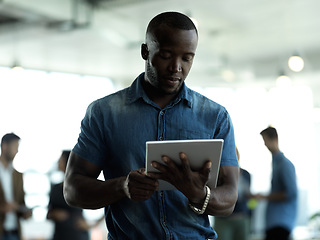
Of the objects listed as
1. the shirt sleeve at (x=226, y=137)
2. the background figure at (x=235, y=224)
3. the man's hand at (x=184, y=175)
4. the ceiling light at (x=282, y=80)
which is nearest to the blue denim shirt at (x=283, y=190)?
the background figure at (x=235, y=224)

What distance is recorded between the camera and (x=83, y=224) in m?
4.91

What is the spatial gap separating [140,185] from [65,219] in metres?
3.83

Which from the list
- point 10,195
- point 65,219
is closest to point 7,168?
point 10,195

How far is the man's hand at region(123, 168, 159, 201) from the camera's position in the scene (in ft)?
4.41

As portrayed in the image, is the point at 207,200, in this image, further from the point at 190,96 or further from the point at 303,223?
the point at 303,223

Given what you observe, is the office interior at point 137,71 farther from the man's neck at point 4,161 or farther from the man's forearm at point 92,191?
the man's forearm at point 92,191

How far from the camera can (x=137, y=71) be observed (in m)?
12.7

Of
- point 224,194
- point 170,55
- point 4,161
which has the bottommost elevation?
point 4,161

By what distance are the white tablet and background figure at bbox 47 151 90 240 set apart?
148 inches

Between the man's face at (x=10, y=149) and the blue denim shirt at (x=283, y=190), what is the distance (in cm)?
214

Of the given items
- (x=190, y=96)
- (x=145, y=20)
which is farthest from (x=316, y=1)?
(x=190, y=96)

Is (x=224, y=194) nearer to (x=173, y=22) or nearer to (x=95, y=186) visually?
(x=95, y=186)

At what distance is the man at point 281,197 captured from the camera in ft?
14.5

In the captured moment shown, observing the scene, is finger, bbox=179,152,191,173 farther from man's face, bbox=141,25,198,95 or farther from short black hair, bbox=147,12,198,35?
short black hair, bbox=147,12,198,35
